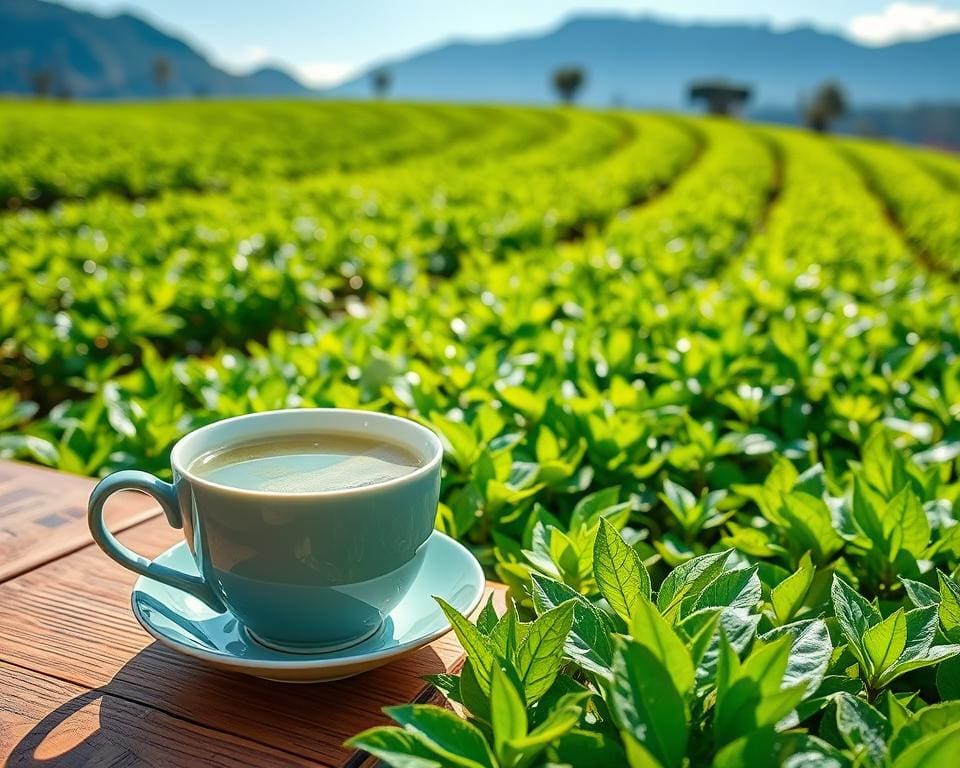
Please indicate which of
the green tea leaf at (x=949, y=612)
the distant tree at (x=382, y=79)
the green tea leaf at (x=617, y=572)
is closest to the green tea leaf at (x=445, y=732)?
the green tea leaf at (x=617, y=572)

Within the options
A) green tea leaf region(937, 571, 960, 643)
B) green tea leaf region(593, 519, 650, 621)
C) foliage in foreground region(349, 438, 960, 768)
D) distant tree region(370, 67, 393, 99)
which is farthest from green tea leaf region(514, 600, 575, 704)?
distant tree region(370, 67, 393, 99)

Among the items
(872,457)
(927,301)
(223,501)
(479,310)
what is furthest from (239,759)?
(927,301)

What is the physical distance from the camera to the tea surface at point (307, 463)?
1.07 meters

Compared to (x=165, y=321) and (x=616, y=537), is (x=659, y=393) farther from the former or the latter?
(x=165, y=321)

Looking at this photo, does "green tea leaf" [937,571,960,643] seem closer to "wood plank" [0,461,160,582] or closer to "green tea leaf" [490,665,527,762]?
"green tea leaf" [490,665,527,762]

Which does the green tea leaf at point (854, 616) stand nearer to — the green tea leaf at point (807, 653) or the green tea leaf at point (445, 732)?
the green tea leaf at point (807, 653)

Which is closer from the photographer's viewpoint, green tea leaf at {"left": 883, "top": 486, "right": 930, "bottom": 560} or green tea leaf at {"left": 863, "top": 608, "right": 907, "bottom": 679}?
green tea leaf at {"left": 863, "top": 608, "right": 907, "bottom": 679}

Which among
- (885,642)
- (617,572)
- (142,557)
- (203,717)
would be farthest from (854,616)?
(142,557)

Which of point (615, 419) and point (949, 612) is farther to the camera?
point (615, 419)

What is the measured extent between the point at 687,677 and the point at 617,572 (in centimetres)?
20

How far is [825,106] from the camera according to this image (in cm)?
6316

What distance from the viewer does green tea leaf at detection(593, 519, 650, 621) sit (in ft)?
3.20

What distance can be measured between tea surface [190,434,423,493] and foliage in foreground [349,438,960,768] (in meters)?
0.24

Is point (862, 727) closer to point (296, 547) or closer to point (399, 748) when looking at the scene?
point (399, 748)
